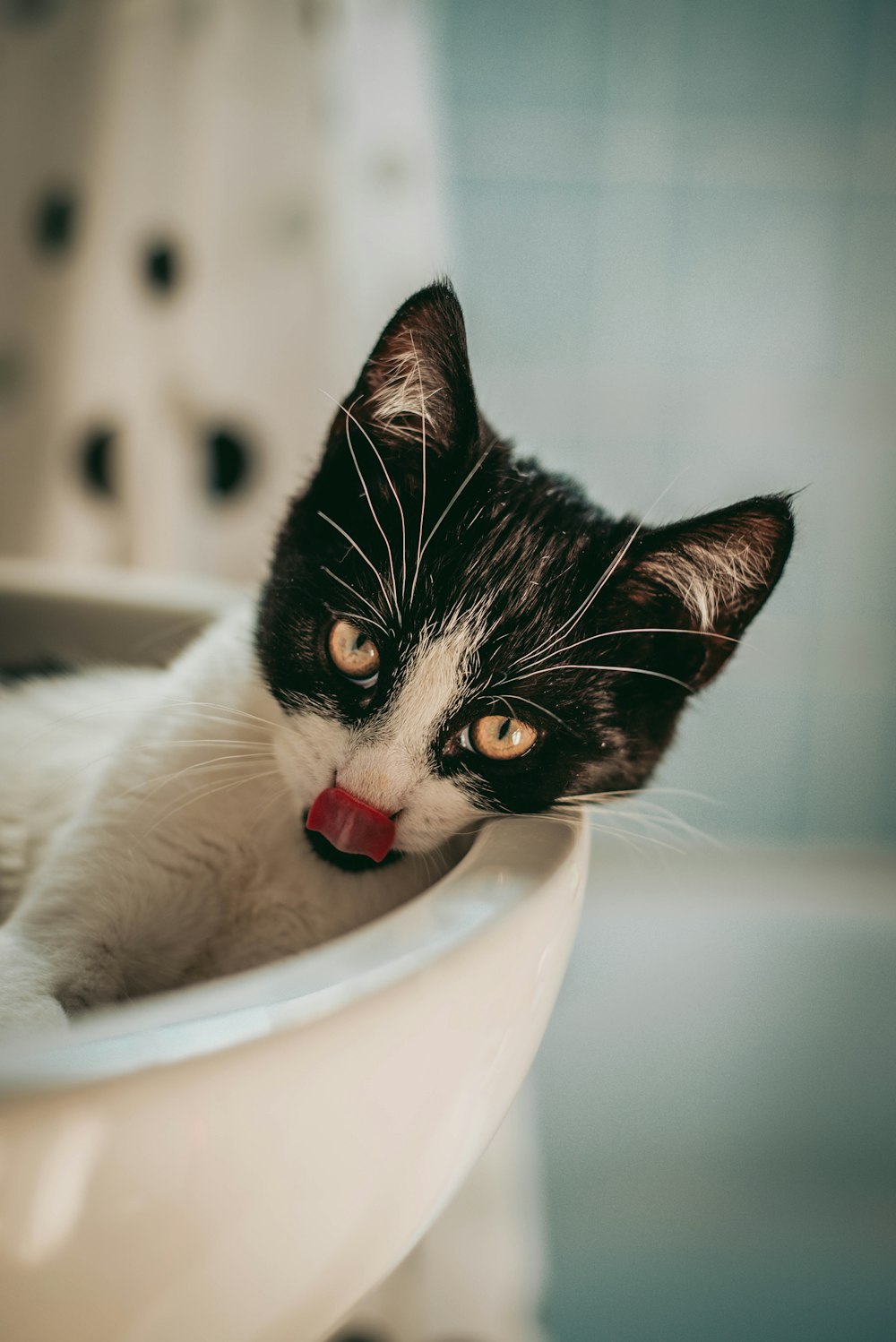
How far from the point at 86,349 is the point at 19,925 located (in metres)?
1.13

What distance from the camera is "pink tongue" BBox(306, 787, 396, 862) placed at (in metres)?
0.63

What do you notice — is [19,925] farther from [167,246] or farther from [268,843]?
[167,246]

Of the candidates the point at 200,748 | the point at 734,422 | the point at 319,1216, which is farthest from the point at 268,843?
the point at 734,422

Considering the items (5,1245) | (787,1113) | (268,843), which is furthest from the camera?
(787,1113)

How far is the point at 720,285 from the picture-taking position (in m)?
1.91

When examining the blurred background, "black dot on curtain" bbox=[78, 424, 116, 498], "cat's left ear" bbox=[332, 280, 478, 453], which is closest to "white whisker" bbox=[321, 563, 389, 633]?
"cat's left ear" bbox=[332, 280, 478, 453]

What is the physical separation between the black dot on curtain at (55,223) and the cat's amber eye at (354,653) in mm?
1133

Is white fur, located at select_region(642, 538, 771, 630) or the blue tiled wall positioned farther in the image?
the blue tiled wall

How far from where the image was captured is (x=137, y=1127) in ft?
0.92

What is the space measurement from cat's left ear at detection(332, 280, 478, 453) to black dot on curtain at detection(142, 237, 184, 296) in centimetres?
94

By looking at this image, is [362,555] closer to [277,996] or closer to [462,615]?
[462,615]

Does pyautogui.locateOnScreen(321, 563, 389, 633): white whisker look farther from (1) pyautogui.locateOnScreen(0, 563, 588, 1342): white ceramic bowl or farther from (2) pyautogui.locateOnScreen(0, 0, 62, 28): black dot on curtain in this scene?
(2) pyautogui.locateOnScreen(0, 0, 62, 28): black dot on curtain

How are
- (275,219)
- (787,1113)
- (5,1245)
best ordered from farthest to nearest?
(787,1113)
(275,219)
(5,1245)

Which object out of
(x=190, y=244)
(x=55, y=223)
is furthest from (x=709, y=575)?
(x=55, y=223)
